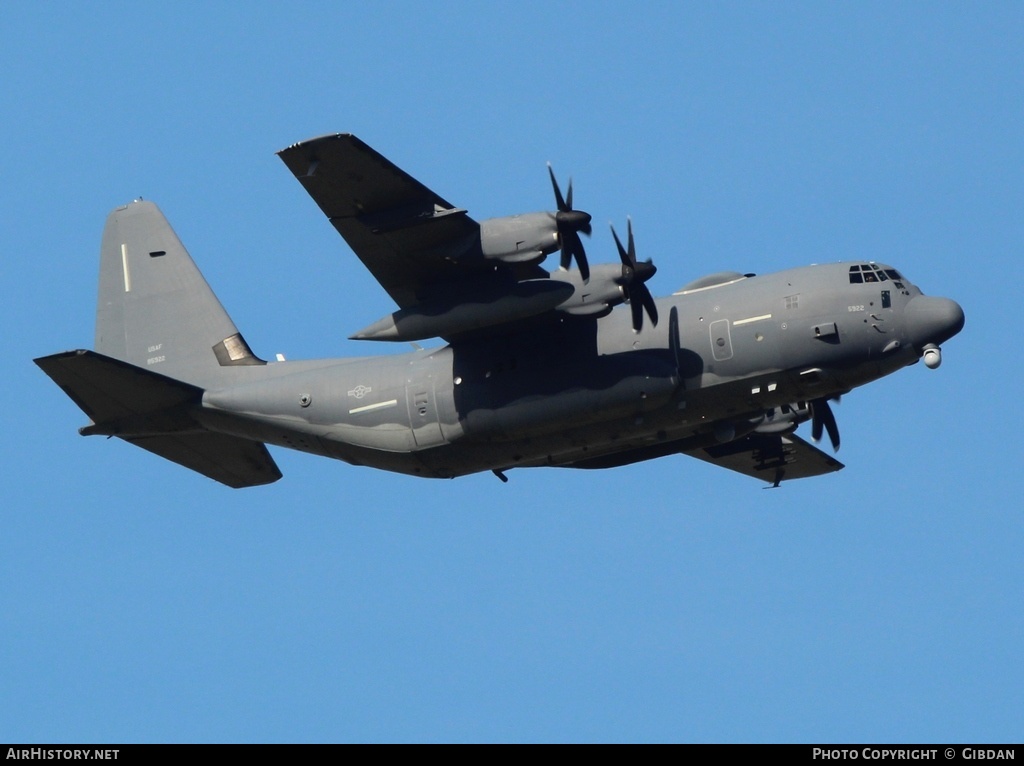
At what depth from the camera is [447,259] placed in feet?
91.4

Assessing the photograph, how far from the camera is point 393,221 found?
2758cm

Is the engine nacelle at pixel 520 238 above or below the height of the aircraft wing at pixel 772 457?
above

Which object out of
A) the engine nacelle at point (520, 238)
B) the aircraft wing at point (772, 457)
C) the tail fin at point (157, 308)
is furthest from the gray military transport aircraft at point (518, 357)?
the aircraft wing at point (772, 457)

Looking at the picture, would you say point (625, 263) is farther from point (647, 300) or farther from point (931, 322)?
point (931, 322)

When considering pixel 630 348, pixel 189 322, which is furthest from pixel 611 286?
pixel 189 322

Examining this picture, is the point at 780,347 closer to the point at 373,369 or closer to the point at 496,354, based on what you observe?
the point at 496,354

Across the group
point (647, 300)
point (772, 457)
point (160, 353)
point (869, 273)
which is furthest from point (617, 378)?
point (160, 353)

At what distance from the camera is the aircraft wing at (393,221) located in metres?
26.7

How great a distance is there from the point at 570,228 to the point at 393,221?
10.5ft

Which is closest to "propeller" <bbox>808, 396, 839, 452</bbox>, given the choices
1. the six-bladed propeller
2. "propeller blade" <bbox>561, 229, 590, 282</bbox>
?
the six-bladed propeller

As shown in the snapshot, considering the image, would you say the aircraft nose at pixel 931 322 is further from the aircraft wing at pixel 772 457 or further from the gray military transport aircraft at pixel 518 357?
the aircraft wing at pixel 772 457

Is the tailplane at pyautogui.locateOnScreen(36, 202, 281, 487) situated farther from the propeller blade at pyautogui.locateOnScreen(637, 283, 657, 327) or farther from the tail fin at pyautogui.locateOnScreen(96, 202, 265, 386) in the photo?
the propeller blade at pyautogui.locateOnScreen(637, 283, 657, 327)

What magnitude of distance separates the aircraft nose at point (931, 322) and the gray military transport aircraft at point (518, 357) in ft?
0.13

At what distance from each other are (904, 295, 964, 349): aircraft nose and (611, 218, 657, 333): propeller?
470cm
